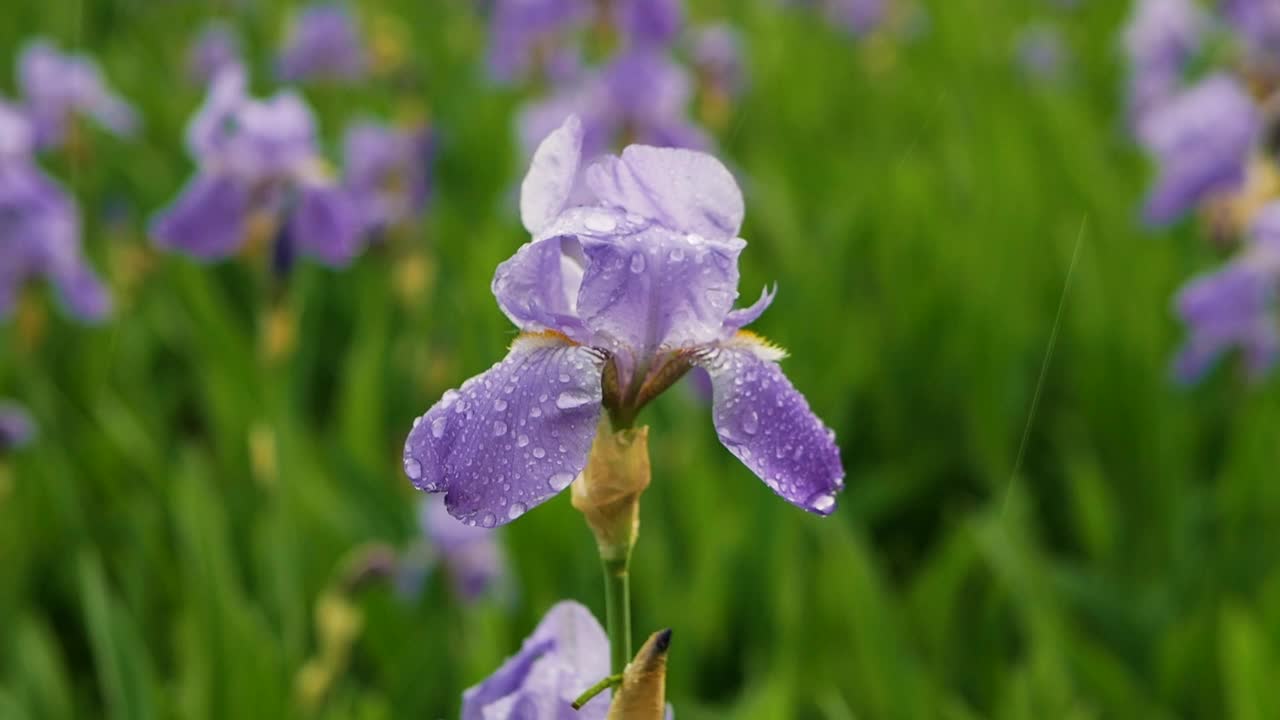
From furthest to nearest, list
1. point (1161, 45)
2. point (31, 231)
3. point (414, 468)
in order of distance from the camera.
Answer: point (1161, 45)
point (31, 231)
point (414, 468)

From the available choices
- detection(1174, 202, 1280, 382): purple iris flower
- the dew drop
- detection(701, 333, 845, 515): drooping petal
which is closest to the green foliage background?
detection(1174, 202, 1280, 382): purple iris flower

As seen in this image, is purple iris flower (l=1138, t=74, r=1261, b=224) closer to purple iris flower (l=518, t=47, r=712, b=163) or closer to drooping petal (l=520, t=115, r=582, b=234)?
purple iris flower (l=518, t=47, r=712, b=163)

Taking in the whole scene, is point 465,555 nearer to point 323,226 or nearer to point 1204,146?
point 323,226

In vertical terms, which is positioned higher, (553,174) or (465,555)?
(553,174)

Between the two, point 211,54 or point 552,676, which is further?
point 211,54

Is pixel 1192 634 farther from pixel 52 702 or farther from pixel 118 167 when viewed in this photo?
pixel 118 167

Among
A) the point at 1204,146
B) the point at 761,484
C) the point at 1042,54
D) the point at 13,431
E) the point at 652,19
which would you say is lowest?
the point at 1042,54

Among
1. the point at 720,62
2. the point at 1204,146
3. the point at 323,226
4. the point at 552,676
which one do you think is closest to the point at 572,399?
the point at 552,676

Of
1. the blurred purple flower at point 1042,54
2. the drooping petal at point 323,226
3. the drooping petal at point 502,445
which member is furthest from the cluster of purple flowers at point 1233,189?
the blurred purple flower at point 1042,54
